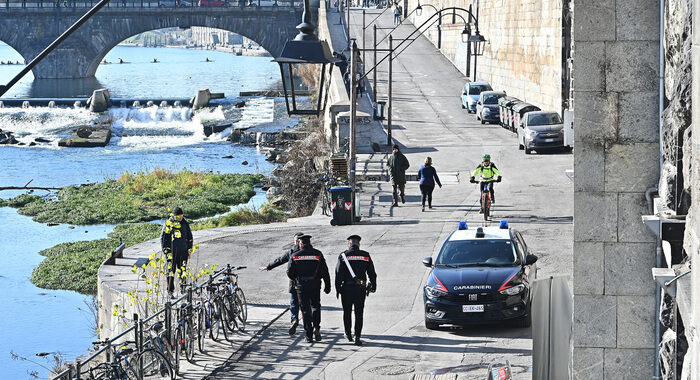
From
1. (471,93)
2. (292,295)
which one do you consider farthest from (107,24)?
(292,295)

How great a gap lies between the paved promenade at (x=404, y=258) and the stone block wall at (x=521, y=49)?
13.1ft

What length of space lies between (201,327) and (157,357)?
63.5 inches

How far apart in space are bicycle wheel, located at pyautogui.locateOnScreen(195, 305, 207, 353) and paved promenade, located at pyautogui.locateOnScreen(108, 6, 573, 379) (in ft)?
0.62

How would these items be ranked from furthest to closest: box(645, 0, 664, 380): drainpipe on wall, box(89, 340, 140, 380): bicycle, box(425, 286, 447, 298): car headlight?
box(425, 286, 447, 298): car headlight
box(89, 340, 140, 380): bicycle
box(645, 0, 664, 380): drainpipe on wall

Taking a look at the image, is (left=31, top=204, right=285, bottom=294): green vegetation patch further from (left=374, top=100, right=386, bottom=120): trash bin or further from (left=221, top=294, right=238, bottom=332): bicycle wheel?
(left=374, top=100, right=386, bottom=120): trash bin

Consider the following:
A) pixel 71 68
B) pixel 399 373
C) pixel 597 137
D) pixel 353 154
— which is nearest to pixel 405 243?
pixel 353 154

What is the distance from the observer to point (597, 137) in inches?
362

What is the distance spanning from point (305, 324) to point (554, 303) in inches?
320

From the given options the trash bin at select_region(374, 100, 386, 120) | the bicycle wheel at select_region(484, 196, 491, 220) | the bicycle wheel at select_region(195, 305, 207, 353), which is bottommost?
the bicycle wheel at select_region(195, 305, 207, 353)

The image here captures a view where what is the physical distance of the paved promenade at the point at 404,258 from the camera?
14.7m

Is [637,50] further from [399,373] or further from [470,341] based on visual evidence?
[470,341]

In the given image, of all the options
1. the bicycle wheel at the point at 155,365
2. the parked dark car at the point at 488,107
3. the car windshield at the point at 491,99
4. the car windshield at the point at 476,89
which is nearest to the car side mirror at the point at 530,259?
the bicycle wheel at the point at 155,365

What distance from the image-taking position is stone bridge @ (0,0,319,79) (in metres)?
101

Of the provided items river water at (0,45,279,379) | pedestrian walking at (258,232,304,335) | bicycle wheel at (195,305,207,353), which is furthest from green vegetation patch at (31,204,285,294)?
bicycle wheel at (195,305,207,353)
